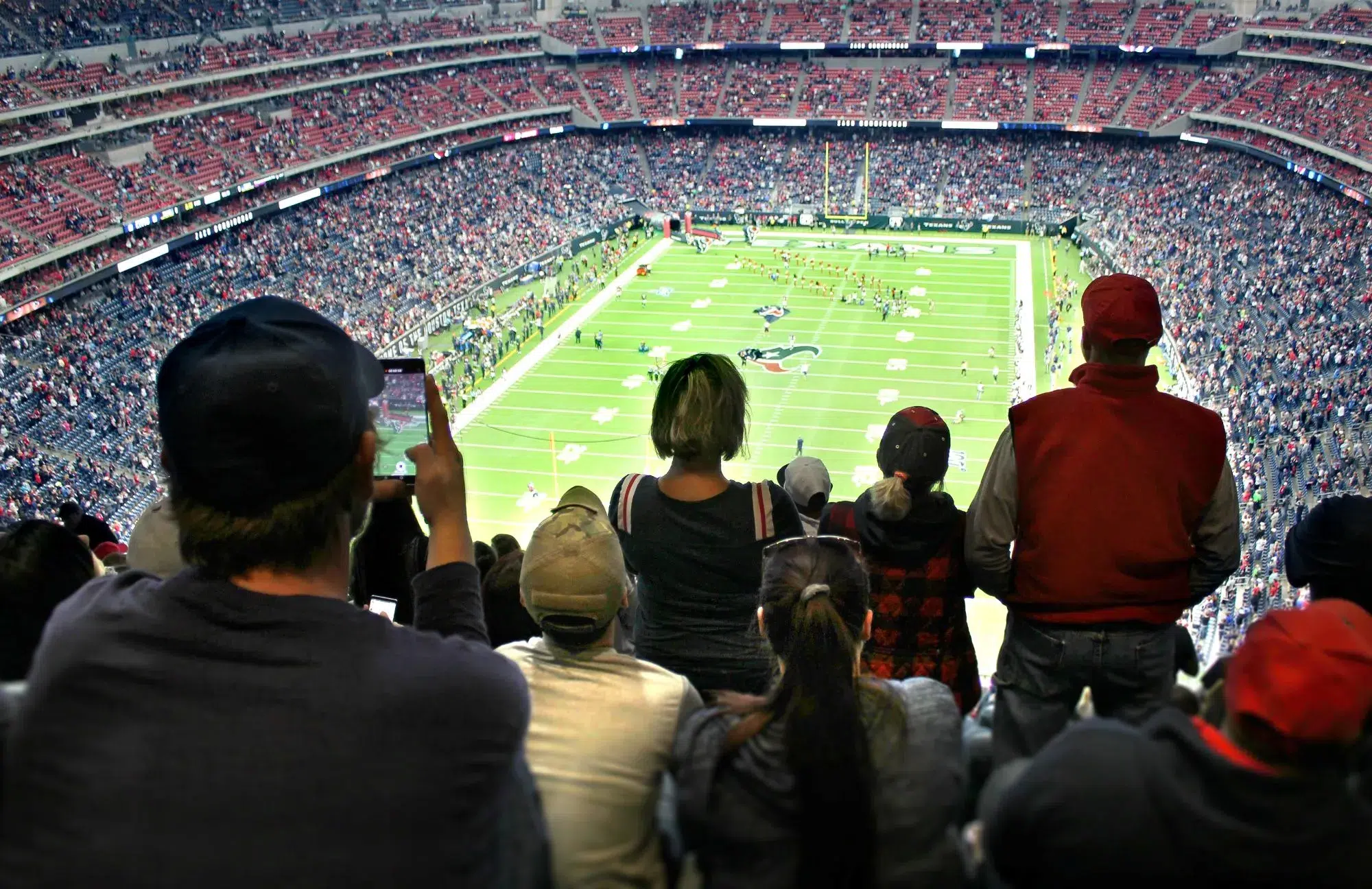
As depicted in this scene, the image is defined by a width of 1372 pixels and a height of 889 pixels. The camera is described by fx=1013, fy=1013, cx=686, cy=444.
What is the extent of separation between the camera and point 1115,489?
13.3 ft

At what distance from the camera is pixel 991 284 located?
43219 mm

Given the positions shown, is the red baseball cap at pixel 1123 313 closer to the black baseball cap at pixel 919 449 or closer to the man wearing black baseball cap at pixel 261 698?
the black baseball cap at pixel 919 449

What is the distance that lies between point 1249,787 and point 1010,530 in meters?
2.05

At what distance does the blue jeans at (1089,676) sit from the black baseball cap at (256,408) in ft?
9.75

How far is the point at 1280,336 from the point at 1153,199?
2210cm

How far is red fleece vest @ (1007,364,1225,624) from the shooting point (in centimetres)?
403

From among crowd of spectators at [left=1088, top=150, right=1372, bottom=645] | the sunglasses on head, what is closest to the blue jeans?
the sunglasses on head

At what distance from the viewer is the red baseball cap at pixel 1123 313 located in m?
4.04

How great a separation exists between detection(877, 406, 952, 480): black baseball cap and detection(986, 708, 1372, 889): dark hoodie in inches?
83.4

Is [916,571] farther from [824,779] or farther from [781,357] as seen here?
[781,357]

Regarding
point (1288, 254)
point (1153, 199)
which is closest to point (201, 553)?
point (1288, 254)

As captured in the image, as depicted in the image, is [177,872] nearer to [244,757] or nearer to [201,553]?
[244,757]

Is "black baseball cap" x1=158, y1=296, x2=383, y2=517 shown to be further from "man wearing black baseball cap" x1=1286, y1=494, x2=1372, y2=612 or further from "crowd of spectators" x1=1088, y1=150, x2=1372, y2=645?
"crowd of spectators" x1=1088, y1=150, x2=1372, y2=645

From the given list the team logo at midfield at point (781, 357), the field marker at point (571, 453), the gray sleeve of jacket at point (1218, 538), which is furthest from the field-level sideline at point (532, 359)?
the gray sleeve of jacket at point (1218, 538)
